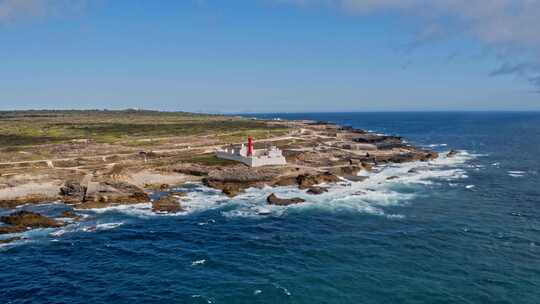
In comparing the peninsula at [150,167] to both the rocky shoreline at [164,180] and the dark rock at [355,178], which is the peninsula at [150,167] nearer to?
the dark rock at [355,178]

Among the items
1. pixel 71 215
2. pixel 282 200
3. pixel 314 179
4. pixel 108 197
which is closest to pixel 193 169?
pixel 108 197

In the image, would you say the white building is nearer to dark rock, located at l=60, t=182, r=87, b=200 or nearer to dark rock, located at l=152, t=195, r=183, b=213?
dark rock, located at l=152, t=195, r=183, b=213

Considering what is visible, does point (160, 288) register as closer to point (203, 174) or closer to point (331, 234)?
point (331, 234)

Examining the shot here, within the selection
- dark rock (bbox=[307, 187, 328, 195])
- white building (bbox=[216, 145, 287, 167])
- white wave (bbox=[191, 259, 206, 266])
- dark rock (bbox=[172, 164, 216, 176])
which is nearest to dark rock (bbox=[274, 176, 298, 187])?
dark rock (bbox=[307, 187, 328, 195])

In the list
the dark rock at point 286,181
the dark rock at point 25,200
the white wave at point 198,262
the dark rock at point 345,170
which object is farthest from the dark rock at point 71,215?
the dark rock at point 345,170

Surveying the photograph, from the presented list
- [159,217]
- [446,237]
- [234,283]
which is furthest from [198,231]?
[446,237]

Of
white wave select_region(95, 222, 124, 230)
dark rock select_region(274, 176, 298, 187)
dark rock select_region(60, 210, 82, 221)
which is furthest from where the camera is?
dark rock select_region(274, 176, 298, 187)

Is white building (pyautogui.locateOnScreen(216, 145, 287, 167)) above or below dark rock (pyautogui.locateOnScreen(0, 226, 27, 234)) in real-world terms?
above

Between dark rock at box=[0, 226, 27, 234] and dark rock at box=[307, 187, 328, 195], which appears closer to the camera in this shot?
dark rock at box=[0, 226, 27, 234]
